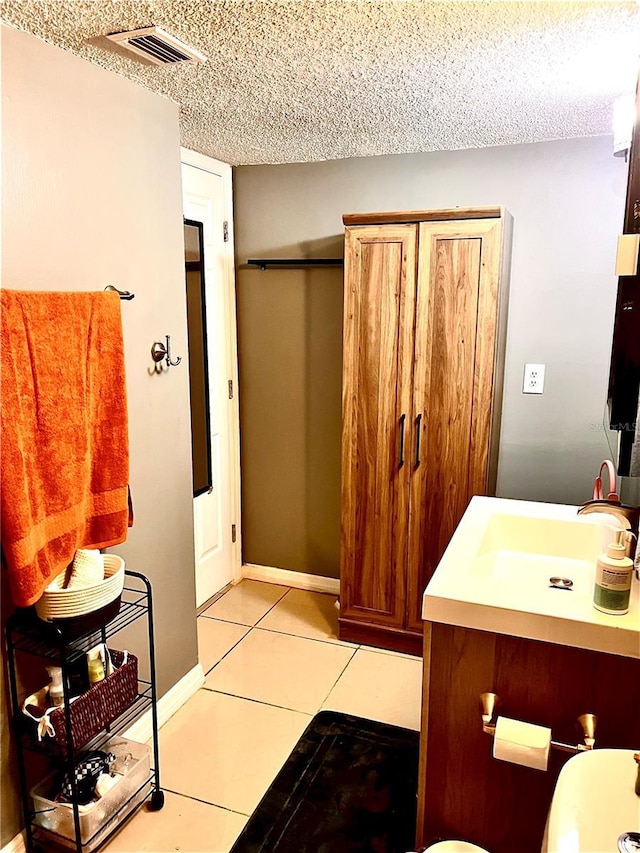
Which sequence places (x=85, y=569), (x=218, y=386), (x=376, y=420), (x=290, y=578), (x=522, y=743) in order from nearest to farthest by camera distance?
(x=522, y=743), (x=85, y=569), (x=376, y=420), (x=218, y=386), (x=290, y=578)

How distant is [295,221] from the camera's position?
10.3 ft

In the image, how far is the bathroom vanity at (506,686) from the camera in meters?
1.41

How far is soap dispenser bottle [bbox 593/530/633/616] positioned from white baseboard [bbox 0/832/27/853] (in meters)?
1.71

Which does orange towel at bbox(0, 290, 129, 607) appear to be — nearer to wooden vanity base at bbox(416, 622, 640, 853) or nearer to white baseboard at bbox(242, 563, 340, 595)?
wooden vanity base at bbox(416, 622, 640, 853)

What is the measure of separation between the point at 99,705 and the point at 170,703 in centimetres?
72

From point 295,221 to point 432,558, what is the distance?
177cm

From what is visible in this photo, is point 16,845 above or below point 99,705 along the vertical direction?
below

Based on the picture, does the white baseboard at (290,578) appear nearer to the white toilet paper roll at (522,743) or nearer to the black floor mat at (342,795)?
the black floor mat at (342,795)

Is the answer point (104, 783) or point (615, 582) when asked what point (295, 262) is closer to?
point (615, 582)

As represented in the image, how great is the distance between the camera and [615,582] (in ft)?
A: 4.61

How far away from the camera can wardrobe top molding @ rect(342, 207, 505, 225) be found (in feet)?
7.93

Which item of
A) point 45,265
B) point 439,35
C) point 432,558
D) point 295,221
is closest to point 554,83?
point 439,35

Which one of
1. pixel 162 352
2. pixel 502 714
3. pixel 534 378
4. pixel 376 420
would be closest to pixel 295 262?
pixel 376 420

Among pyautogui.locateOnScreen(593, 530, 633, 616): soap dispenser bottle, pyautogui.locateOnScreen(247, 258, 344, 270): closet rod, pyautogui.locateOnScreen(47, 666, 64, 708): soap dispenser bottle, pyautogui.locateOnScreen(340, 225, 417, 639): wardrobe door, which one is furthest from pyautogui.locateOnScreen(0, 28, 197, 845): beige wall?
pyautogui.locateOnScreen(593, 530, 633, 616): soap dispenser bottle
